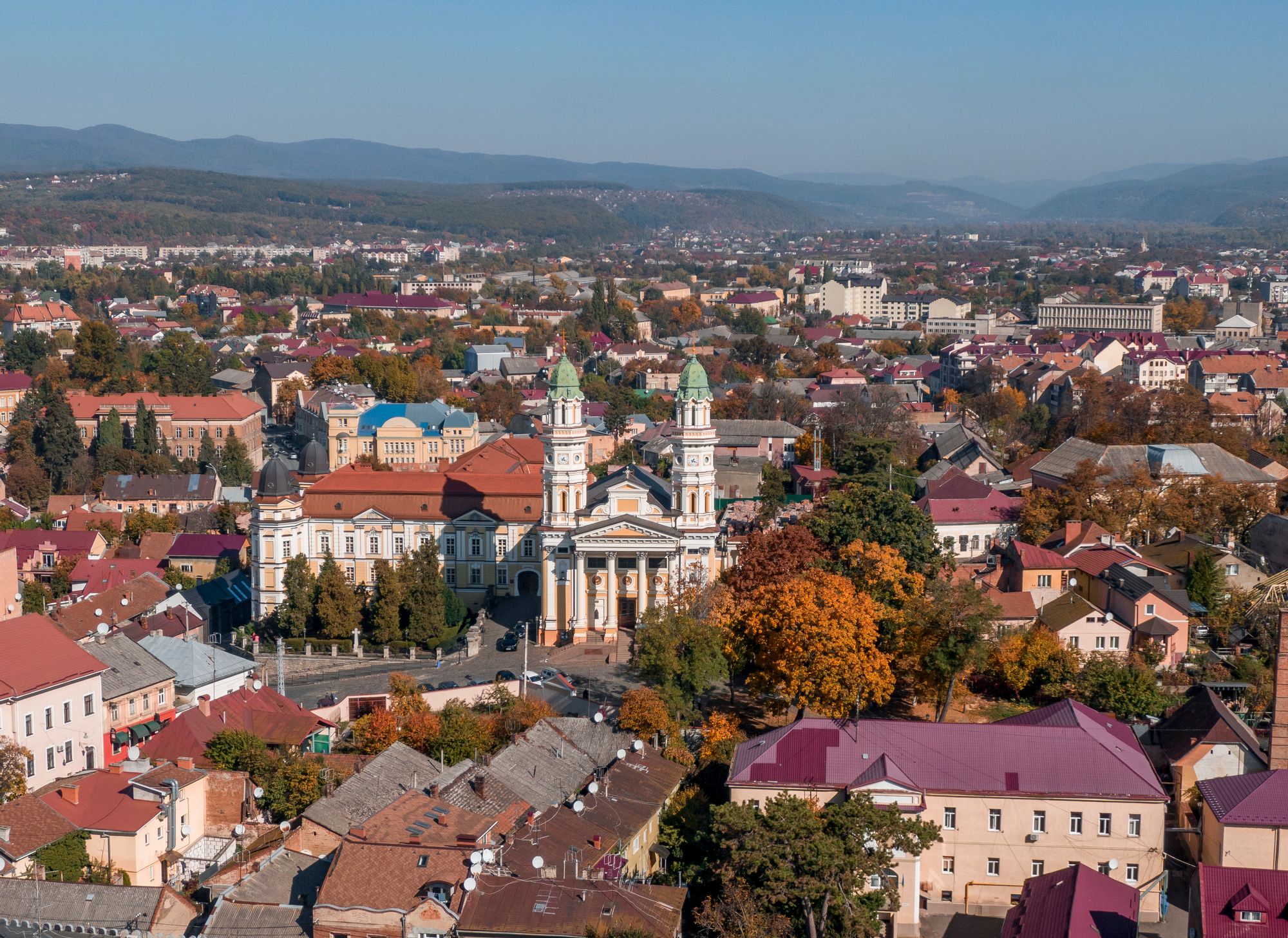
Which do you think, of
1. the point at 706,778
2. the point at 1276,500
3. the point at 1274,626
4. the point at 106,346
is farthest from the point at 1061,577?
the point at 106,346

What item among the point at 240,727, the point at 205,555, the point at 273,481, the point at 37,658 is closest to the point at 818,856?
the point at 240,727

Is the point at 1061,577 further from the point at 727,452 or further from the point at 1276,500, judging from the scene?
the point at 727,452

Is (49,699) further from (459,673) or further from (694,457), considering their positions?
(694,457)

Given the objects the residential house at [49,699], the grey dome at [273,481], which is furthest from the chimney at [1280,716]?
the grey dome at [273,481]

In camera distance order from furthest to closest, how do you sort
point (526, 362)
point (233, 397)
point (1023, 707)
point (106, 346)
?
1. point (526, 362)
2. point (106, 346)
3. point (233, 397)
4. point (1023, 707)

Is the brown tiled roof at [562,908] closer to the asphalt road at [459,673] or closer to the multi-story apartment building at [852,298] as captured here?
the asphalt road at [459,673]

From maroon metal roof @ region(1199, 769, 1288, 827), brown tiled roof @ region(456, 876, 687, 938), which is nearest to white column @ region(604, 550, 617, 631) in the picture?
maroon metal roof @ region(1199, 769, 1288, 827)
